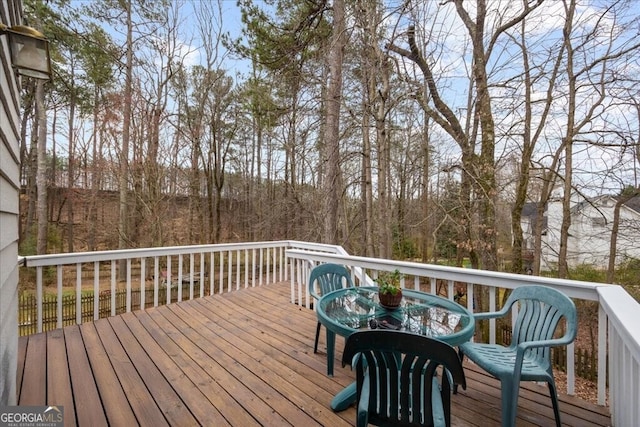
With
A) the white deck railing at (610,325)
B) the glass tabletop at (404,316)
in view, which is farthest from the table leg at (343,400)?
the white deck railing at (610,325)

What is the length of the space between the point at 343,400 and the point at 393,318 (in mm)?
613

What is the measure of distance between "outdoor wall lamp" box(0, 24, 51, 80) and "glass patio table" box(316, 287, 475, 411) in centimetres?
214

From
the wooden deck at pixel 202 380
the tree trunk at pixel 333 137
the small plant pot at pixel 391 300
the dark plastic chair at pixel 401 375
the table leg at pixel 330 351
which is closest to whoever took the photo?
the dark plastic chair at pixel 401 375

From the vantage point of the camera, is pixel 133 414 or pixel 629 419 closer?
pixel 629 419

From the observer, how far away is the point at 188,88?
30.8 feet

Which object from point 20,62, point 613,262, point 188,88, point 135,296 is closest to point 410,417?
point 20,62

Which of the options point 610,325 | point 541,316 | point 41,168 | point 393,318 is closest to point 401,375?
point 393,318

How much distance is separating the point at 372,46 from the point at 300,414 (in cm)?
464

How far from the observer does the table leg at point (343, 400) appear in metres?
1.90

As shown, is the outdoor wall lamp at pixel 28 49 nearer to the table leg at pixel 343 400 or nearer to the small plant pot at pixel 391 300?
the small plant pot at pixel 391 300

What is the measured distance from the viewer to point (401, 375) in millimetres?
1244

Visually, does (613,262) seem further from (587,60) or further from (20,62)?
(20,62)

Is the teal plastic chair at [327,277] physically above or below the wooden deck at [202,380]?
above

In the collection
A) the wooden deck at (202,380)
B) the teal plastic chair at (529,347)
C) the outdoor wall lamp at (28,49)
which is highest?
the outdoor wall lamp at (28,49)
